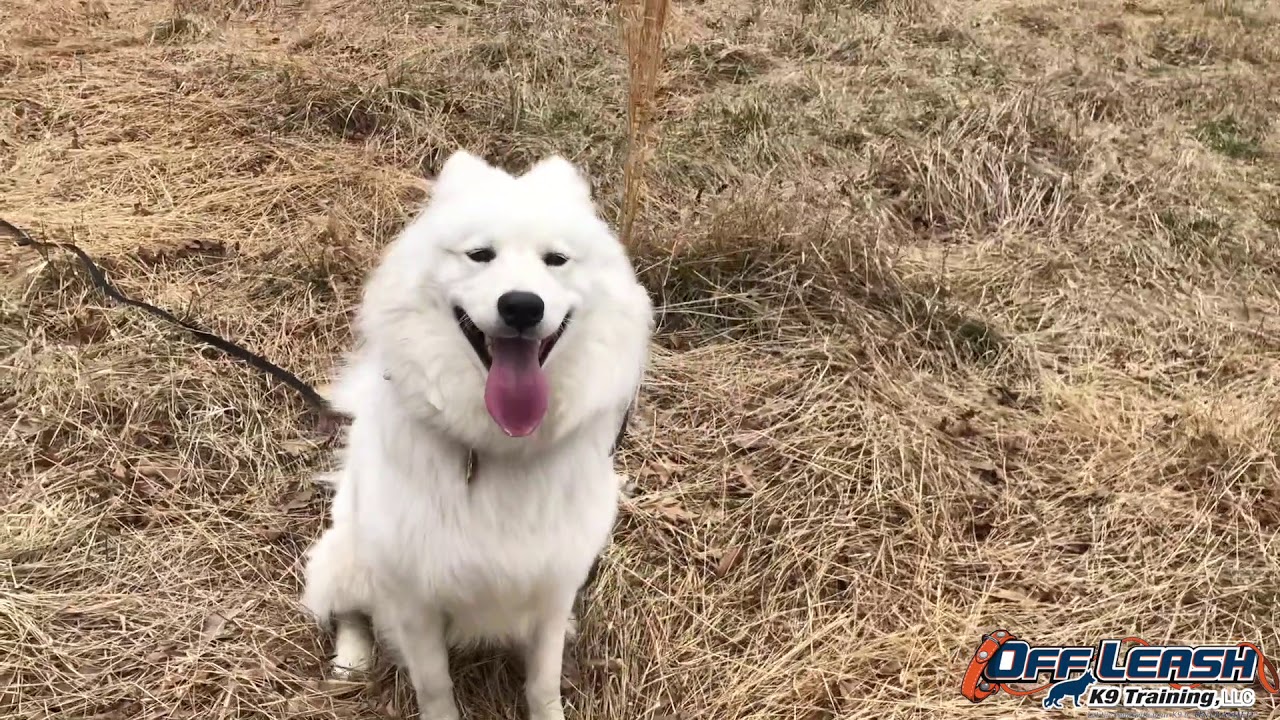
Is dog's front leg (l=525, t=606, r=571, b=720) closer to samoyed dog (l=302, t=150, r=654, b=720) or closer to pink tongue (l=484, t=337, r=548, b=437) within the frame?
samoyed dog (l=302, t=150, r=654, b=720)

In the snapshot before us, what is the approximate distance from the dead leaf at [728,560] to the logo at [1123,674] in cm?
72

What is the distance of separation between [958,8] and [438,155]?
13.4ft

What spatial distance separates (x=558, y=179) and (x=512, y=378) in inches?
20.4

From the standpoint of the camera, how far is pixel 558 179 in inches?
72.6

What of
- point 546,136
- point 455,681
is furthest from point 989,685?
point 546,136

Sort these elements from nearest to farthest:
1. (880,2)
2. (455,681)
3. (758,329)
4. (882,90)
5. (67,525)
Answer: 1. (455,681)
2. (67,525)
3. (758,329)
4. (882,90)
5. (880,2)

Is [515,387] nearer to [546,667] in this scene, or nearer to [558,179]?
[558,179]

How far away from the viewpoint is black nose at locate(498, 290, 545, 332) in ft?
4.99

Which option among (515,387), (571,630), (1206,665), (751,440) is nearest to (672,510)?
(751,440)

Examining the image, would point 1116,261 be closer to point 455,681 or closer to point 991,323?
point 991,323

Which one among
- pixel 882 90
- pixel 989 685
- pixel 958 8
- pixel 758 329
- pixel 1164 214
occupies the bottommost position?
pixel 989 685

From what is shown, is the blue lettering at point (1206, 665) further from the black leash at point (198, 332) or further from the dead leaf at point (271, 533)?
the dead leaf at point (271, 533)

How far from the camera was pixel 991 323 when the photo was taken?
3334 millimetres

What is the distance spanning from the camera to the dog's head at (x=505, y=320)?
1596mm
